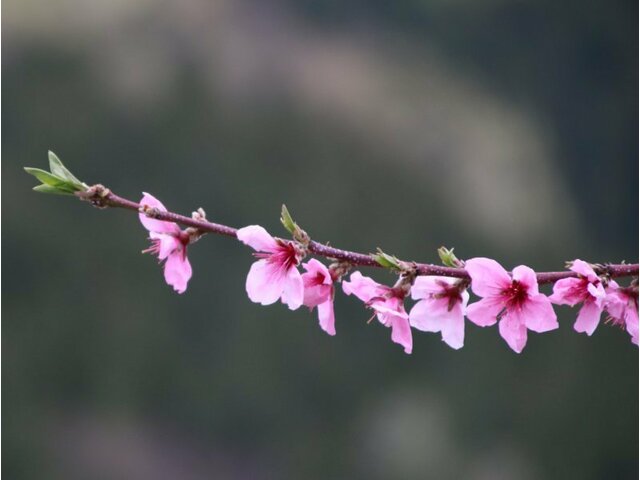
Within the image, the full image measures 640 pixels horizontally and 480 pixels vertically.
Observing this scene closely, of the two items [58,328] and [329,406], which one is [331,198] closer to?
[329,406]

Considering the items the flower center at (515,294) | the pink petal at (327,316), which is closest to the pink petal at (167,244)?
the pink petal at (327,316)

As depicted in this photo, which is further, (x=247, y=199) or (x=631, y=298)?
(x=247, y=199)

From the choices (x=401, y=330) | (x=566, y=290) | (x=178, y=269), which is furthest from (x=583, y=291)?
(x=178, y=269)

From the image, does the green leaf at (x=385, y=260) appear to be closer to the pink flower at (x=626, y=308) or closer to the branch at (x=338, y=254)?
the branch at (x=338, y=254)

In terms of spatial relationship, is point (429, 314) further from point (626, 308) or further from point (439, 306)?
point (626, 308)

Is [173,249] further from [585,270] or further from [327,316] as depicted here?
[585,270]

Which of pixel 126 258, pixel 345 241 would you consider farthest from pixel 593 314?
pixel 126 258

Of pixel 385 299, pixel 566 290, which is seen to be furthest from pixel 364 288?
pixel 566 290
